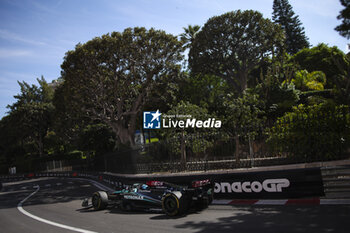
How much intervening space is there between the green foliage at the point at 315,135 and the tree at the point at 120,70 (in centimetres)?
1894

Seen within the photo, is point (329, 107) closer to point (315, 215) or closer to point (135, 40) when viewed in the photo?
point (315, 215)

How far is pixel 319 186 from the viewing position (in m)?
8.46

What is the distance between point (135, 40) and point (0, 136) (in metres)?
42.7

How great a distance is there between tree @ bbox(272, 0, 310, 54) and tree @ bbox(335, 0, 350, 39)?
154 feet

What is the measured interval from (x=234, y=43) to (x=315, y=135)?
84.9 feet

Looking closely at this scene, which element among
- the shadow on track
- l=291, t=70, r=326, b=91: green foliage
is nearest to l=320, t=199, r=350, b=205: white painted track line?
the shadow on track

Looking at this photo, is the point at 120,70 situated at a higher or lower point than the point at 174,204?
higher

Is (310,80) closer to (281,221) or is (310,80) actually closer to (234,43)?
(234,43)

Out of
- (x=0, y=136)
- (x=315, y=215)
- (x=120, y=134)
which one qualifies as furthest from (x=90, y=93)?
(x=0, y=136)

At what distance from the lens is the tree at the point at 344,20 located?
338 inches

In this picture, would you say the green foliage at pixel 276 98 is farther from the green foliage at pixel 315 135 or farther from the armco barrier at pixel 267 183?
the armco barrier at pixel 267 183

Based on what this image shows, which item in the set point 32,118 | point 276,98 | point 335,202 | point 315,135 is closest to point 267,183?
point 335,202

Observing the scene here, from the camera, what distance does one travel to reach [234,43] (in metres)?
33.9

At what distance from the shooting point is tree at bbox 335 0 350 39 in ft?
28.1
